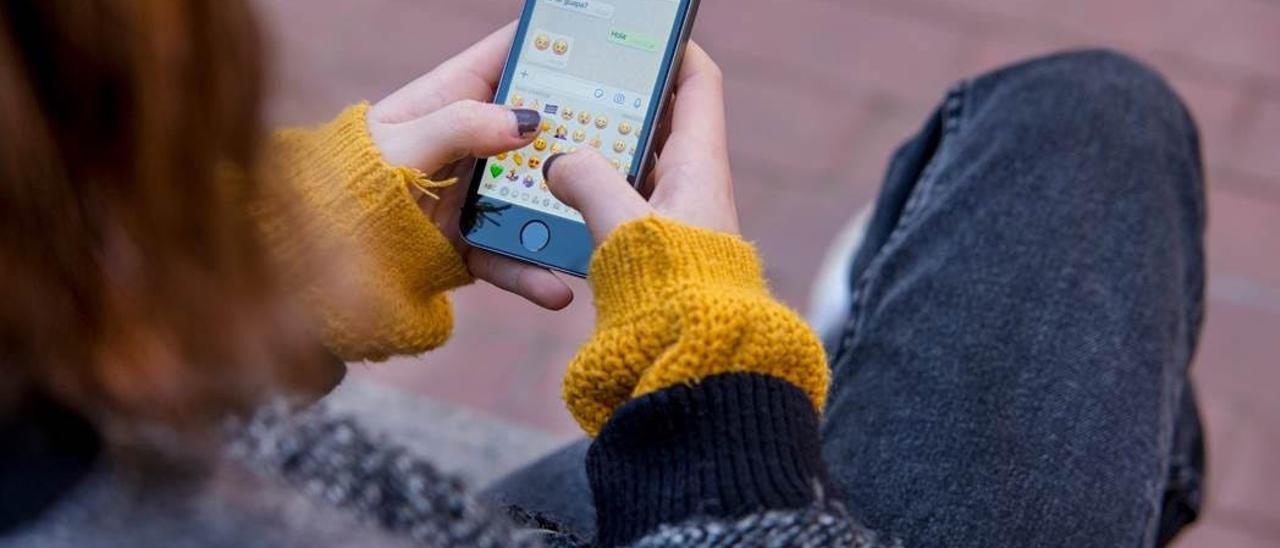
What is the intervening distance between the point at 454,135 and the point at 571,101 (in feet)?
0.37

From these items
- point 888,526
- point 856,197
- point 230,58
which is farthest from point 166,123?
point 856,197

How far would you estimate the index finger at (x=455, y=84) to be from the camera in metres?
0.84

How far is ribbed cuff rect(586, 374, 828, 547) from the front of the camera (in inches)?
25.3

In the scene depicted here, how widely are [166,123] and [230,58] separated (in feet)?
0.11

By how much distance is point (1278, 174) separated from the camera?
1.71m

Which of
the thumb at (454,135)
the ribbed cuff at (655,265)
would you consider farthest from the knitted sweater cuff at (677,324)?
the thumb at (454,135)

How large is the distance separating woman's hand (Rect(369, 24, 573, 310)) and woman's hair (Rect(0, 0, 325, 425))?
0.98 ft

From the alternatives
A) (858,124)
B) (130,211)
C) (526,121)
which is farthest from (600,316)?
(858,124)

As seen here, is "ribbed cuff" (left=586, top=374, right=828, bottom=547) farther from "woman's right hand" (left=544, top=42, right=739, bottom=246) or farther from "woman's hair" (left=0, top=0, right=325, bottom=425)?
"woman's hair" (left=0, top=0, right=325, bottom=425)

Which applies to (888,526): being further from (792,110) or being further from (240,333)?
(792,110)

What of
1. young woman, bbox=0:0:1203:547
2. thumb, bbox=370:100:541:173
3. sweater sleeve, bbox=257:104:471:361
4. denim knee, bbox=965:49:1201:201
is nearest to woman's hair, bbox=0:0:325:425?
young woman, bbox=0:0:1203:547

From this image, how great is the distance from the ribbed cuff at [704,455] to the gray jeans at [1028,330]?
4.8 inches

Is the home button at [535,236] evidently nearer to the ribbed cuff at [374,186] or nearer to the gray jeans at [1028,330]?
the ribbed cuff at [374,186]

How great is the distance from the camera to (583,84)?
88 cm
